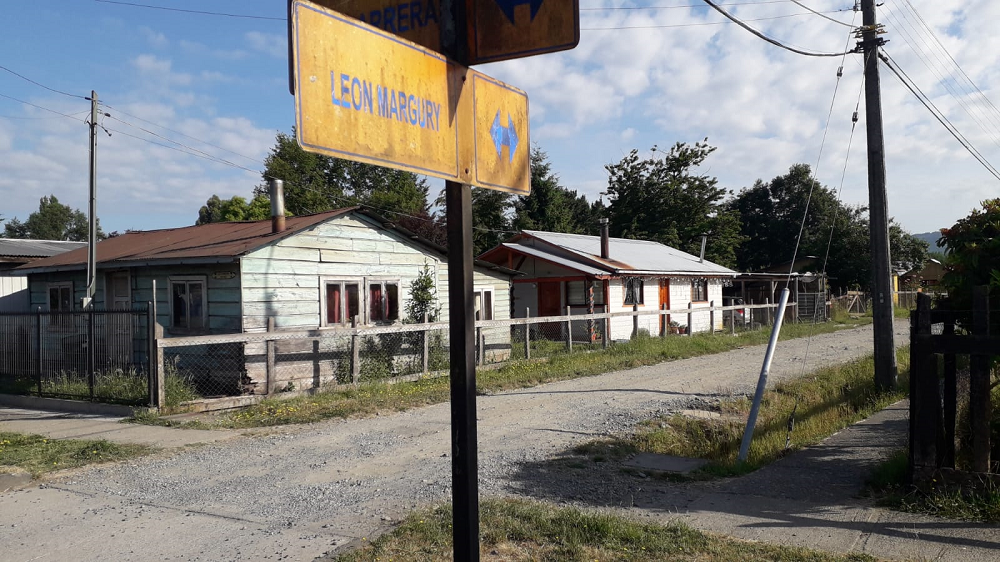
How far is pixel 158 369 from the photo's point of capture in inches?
452

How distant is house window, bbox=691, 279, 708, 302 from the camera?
32572 mm

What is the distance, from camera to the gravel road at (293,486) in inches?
217

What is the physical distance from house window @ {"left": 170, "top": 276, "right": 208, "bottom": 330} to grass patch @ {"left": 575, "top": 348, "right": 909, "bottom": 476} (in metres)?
9.05

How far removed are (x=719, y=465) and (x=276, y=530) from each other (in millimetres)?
4279

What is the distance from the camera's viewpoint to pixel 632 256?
3095cm

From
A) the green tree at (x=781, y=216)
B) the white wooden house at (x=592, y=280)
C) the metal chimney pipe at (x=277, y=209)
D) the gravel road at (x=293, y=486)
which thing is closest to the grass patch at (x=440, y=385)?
the gravel road at (x=293, y=486)

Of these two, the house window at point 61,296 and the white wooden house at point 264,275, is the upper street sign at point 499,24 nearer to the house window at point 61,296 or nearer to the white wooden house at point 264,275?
the white wooden house at point 264,275

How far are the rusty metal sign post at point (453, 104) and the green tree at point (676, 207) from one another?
47.3 m

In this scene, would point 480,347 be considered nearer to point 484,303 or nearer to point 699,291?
point 484,303

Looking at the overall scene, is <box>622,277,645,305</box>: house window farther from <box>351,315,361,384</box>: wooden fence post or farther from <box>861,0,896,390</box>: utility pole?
<box>861,0,896,390</box>: utility pole

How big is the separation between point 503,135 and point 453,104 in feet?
1.20

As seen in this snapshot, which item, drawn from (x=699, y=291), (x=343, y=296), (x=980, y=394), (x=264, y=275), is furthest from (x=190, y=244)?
(x=699, y=291)

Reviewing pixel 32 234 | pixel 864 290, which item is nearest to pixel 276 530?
pixel 864 290

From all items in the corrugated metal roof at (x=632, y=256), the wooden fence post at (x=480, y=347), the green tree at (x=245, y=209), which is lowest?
the wooden fence post at (x=480, y=347)
